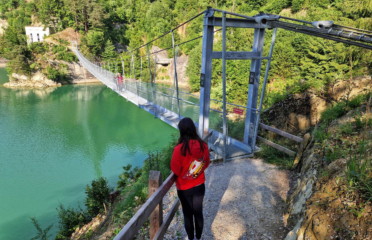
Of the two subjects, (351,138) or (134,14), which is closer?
(351,138)

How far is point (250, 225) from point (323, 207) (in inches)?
29.8

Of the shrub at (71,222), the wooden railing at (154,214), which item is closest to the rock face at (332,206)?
the wooden railing at (154,214)

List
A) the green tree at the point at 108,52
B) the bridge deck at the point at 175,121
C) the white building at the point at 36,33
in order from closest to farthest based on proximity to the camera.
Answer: the bridge deck at the point at 175,121 → the green tree at the point at 108,52 → the white building at the point at 36,33

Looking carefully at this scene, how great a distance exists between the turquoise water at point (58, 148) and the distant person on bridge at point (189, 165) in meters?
5.03

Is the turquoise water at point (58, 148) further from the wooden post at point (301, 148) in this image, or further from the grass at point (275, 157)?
the wooden post at point (301, 148)

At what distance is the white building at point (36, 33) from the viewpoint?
27078mm

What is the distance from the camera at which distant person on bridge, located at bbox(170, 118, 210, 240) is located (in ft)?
4.98

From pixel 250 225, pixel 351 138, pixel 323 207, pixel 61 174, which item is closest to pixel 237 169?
pixel 250 225

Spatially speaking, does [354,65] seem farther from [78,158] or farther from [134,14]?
[134,14]

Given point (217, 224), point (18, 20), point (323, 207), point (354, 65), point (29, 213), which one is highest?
point (18, 20)

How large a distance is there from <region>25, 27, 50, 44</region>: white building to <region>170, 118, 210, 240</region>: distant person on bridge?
104 ft

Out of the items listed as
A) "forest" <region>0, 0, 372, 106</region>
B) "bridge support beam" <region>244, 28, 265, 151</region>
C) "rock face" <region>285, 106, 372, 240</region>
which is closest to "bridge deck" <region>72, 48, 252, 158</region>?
"bridge support beam" <region>244, 28, 265, 151</region>

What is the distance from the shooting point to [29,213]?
5.72 m

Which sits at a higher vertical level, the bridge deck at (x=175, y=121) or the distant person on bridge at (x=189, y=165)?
the distant person on bridge at (x=189, y=165)
